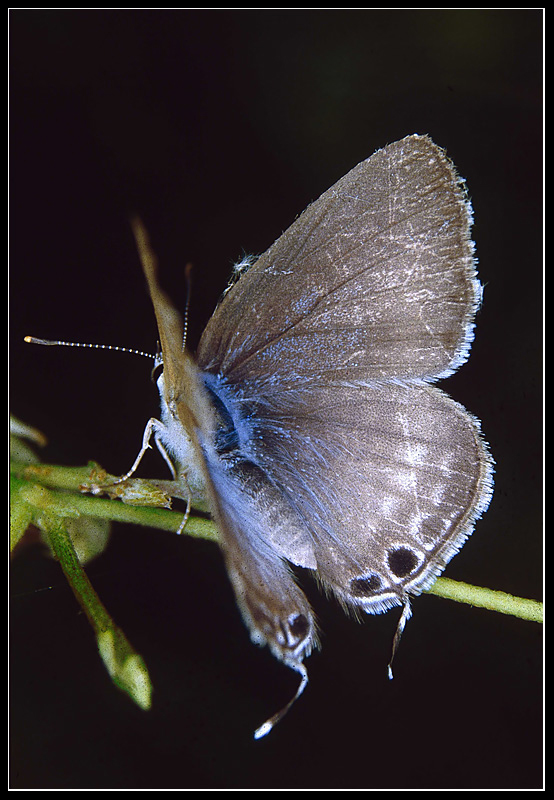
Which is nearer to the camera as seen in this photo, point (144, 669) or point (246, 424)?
point (144, 669)

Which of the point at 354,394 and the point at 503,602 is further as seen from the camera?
the point at 354,394

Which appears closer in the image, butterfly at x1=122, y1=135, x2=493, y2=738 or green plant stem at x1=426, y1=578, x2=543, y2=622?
green plant stem at x1=426, y1=578, x2=543, y2=622

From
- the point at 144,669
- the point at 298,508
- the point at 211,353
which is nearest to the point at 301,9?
the point at 211,353

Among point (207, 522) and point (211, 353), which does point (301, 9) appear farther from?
point (207, 522)

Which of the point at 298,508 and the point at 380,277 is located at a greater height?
the point at 380,277

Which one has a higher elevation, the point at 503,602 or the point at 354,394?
the point at 354,394

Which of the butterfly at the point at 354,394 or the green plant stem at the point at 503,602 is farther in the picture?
the butterfly at the point at 354,394

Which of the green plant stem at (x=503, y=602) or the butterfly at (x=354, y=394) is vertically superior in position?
the butterfly at (x=354, y=394)

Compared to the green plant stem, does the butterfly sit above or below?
above
